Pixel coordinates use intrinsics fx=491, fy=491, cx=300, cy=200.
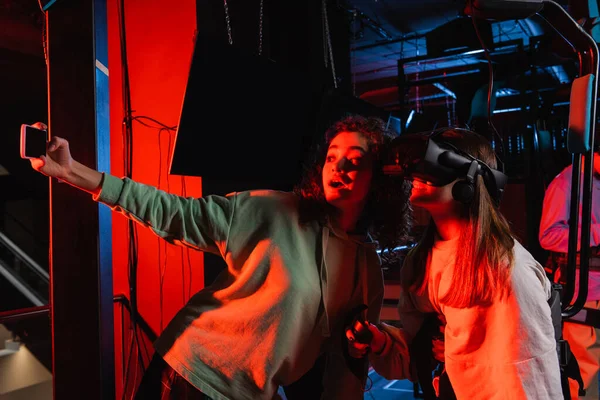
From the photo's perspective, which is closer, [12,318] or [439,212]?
[439,212]

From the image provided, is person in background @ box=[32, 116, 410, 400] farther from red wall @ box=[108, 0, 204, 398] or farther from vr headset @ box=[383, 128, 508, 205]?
red wall @ box=[108, 0, 204, 398]

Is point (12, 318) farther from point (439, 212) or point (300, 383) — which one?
point (439, 212)

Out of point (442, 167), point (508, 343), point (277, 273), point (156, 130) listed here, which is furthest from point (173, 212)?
point (156, 130)

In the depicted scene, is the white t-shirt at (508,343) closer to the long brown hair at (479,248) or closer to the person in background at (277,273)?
the long brown hair at (479,248)

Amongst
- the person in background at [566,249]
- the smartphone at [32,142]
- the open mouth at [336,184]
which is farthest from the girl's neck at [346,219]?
the person in background at [566,249]

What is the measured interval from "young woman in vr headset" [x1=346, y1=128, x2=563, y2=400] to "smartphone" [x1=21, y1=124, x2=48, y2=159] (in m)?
0.93

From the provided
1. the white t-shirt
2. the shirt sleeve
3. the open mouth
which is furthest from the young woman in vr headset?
the shirt sleeve

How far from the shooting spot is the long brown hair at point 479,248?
1162 mm

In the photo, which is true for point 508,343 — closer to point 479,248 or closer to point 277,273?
point 479,248

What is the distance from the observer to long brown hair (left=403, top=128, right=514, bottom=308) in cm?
116

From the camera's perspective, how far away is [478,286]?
1168 millimetres

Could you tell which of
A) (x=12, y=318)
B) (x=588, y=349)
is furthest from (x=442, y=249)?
(x=588, y=349)

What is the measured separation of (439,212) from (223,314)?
0.75m

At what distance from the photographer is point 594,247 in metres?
3.07
